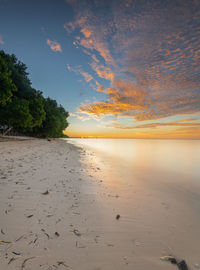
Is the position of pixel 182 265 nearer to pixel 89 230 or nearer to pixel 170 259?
pixel 170 259

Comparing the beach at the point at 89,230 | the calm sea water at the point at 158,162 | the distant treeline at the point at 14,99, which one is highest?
the distant treeline at the point at 14,99

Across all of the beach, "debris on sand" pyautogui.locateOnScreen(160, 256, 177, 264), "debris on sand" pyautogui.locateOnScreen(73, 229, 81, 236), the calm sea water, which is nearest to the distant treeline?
the calm sea water

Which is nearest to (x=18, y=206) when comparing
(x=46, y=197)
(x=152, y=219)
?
(x=46, y=197)

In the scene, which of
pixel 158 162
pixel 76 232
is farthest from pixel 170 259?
pixel 158 162

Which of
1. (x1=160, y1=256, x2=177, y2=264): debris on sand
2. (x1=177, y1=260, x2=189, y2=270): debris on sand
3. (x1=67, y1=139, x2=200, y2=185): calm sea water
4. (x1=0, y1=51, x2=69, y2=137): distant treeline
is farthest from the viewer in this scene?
(x1=0, y1=51, x2=69, y2=137): distant treeline

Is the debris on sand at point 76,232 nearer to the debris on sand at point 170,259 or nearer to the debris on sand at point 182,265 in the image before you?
the debris on sand at point 170,259

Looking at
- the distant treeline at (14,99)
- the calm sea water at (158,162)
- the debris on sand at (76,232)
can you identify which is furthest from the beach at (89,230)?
the distant treeline at (14,99)

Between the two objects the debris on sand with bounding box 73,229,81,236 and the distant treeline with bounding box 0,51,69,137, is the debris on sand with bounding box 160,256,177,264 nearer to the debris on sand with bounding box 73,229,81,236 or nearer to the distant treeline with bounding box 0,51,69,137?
the debris on sand with bounding box 73,229,81,236

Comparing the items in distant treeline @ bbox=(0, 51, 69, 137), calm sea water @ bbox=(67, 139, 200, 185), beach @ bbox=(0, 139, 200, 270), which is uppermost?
distant treeline @ bbox=(0, 51, 69, 137)

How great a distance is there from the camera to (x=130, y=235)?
231 centimetres

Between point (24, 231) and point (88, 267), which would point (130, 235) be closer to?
point (88, 267)

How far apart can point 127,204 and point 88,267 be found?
7.28ft

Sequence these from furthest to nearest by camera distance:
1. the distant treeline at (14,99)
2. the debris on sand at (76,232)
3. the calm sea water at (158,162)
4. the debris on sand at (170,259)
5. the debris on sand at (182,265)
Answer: the distant treeline at (14,99) → the calm sea water at (158,162) → the debris on sand at (76,232) → the debris on sand at (170,259) → the debris on sand at (182,265)

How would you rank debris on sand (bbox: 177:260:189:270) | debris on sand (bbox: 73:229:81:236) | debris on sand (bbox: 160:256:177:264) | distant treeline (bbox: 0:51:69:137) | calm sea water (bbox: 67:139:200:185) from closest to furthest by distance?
debris on sand (bbox: 177:260:189:270), debris on sand (bbox: 160:256:177:264), debris on sand (bbox: 73:229:81:236), calm sea water (bbox: 67:139:200:185), distant treeline (bbox: 0:51:69:137)
